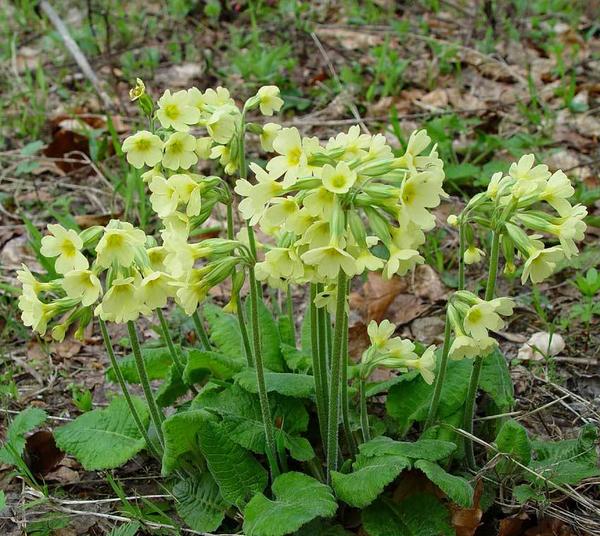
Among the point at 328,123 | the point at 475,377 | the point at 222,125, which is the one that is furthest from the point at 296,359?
the point at 328,123

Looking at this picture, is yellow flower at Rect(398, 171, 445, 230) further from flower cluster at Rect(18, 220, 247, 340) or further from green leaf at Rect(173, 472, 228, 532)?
green leaf at Rect(173, 472, 228, 532)

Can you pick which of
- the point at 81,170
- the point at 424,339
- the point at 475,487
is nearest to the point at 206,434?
the point at 475,487

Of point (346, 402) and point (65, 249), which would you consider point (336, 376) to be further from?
point (65, 249)

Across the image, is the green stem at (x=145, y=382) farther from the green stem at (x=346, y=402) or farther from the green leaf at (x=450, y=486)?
the green leaf at (x=450, y=486)

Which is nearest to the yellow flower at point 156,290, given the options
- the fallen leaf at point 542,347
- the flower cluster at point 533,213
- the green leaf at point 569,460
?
the flower cluster at point 533,213

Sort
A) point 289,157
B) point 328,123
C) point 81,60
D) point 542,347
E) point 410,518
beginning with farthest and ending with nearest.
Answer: point 81,60
point 328,123
point 542,347
point 410,518
point 289,157

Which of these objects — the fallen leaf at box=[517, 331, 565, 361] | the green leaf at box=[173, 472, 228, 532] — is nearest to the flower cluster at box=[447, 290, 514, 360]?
the green leaf at box=[173, 472, 228, 532]
